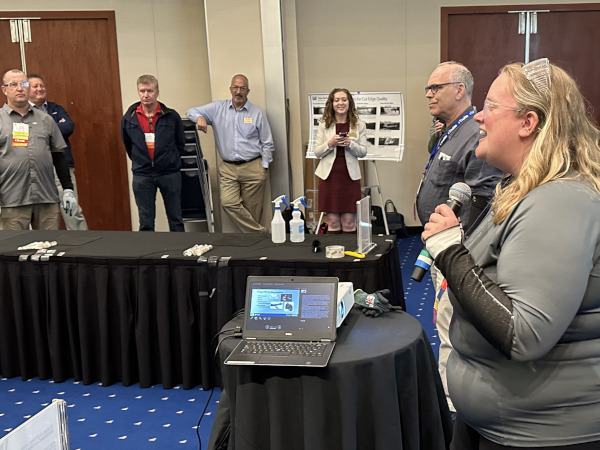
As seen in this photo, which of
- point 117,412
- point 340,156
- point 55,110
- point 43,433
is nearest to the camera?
point 43,433

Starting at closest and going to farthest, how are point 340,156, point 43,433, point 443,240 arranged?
1. point 443,240
2. point 43,433
3. point 340,156

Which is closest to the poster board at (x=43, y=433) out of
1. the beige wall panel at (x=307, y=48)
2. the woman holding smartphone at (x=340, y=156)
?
the woman holding smartphone at (x=340, y=156)

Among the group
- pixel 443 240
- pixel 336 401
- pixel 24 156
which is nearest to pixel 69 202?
pixel 24 156

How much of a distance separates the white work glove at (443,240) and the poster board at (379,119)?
4930mm

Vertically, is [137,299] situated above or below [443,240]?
below

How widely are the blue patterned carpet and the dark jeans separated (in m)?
2.59

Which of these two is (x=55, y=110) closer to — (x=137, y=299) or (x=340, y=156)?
(x=340, y=156)

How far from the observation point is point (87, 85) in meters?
6.73

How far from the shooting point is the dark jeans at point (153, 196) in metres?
5.69

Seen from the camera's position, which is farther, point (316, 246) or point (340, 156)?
point (340, 156)

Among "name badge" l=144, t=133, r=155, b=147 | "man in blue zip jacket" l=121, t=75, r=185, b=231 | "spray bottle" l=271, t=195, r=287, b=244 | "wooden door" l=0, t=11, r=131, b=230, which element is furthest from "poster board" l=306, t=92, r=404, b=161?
"spray bottle" l=271, t=195, r=287, b=244

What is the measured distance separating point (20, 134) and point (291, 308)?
3.28 m

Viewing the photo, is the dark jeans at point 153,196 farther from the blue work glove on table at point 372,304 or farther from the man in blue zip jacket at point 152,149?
the blue work glove on table at point 372,304

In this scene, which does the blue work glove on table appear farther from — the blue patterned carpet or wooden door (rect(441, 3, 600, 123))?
wooden door (rect(441, 3, 600, 123))
